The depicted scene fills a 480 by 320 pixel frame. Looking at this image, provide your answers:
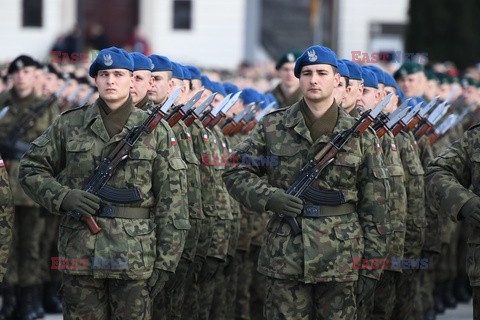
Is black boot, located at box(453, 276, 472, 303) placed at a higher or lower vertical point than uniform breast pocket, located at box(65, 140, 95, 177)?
lower

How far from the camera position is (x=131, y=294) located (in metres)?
9.20

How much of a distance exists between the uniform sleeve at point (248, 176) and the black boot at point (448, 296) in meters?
6.87

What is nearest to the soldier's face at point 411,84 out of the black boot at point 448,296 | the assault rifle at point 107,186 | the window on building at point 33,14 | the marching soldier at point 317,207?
the black boot at point 448,296

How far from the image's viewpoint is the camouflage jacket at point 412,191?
1182 centimetres

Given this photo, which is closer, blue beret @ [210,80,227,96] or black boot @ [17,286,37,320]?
blue beret @ [210,80,227,96]

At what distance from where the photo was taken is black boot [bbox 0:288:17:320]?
44.7 ft

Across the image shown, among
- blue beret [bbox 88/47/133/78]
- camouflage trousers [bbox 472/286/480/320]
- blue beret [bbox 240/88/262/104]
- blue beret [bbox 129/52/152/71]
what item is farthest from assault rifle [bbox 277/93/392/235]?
blue beret [bbox 240/88/262/104]

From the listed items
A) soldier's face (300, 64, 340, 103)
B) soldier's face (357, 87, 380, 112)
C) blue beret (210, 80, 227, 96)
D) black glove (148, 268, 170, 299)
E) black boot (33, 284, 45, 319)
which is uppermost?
soldier's face (300, 64, 340, 103)

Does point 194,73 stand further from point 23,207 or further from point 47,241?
point 47,241

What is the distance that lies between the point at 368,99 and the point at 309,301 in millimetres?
3010

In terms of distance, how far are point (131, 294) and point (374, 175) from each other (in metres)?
1.71

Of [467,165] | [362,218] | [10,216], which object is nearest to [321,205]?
[362,218]

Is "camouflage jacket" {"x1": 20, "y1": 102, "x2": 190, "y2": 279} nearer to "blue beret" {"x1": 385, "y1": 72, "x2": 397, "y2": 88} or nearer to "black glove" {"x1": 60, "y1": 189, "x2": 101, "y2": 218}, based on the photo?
"black glove" {"x1": 60, "y1": 189, "x2": 101, "y2": 218}

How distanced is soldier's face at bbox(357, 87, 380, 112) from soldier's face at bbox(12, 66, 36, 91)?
3.86 metres
